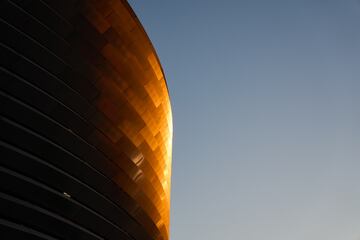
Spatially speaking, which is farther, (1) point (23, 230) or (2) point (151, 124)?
(2) point (151, 124)

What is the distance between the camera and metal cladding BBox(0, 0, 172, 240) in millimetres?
15586

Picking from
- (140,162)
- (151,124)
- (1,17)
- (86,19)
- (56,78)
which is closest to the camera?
(1,17)

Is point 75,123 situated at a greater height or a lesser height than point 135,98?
lesser

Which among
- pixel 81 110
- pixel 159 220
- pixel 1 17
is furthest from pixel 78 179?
pixel 159 220

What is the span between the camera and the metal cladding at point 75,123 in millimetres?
15586

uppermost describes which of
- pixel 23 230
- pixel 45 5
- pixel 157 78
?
pixel 157 78

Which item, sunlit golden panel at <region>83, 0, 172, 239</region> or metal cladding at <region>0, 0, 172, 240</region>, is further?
sunlit golden panel at <region>83, 0, 172, 239</region>

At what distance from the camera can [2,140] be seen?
15.1m

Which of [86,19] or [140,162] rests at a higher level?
[86,19]

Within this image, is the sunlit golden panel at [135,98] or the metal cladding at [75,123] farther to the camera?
the sunlit golden panel at [135,98]

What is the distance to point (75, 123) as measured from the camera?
1842cm

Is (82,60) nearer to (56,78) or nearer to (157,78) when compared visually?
(56,78)

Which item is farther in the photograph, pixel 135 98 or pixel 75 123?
pixel 135 98

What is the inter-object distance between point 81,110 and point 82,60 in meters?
2.55
